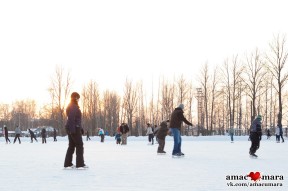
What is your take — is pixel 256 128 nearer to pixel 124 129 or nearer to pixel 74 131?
pixel 74 131

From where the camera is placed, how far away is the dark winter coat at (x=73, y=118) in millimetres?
11141

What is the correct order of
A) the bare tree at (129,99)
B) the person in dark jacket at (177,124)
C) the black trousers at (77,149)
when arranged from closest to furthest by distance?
the black trousers at (77,149) < the person in dark jacket at (177,124) < the bare tree at (129,99)

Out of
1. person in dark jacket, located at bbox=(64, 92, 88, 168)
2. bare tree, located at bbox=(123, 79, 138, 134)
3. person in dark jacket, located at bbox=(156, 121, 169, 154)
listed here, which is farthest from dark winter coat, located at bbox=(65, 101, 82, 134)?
bare tree, located at bbox=(123, 79, 138, 134)

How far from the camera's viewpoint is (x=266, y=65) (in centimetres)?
5378

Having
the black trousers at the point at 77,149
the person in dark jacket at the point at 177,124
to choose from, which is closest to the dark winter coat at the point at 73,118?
the black trousers at the point at 77,149

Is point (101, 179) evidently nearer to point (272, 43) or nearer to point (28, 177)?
point (28, 177)

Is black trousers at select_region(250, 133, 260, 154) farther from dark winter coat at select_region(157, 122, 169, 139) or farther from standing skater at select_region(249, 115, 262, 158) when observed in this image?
dark winter coat at select_region(157, 122, 169, 139)

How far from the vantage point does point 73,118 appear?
36.7ft

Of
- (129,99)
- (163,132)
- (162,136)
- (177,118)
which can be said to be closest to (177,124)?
→ (177,118)

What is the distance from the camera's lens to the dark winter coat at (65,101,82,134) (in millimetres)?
11141

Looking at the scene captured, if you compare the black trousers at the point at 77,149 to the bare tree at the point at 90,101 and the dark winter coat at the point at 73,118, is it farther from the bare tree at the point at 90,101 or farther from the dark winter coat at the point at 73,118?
the bare tree at the point at 90,101

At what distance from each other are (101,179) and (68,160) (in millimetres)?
2469

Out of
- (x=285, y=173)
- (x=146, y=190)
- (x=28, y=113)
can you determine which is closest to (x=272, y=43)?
(x=285, y=173)

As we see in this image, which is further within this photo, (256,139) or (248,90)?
(248,90)
